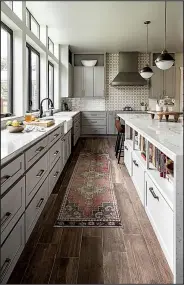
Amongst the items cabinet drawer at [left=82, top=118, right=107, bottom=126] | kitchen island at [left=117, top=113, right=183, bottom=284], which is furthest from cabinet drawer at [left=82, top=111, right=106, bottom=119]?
kitchen island at [left=117, top=113, right=183, bottom=284]

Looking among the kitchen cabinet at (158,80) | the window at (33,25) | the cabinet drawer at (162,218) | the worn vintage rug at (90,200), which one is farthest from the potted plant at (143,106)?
the cabinet drawer at (162,218)

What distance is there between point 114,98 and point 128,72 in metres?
0.85

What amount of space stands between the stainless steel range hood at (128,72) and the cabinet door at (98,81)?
33cm

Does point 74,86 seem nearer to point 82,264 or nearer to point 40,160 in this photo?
point 40,160

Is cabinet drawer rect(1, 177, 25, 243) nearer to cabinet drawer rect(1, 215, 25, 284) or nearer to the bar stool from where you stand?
cabinet drawer rect(1, 215, 25, 284)

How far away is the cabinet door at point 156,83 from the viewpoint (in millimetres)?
8320

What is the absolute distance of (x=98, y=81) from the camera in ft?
28.2

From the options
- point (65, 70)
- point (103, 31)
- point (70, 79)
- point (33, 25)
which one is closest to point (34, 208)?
point (33, 25)

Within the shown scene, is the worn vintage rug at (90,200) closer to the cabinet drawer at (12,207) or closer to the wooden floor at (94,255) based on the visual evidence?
the wooden floor at (94,255)

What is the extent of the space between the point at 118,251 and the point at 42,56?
450 cm

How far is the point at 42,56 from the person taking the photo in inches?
224

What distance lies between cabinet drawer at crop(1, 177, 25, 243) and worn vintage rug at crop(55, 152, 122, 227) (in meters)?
0.75

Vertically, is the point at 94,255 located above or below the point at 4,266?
below

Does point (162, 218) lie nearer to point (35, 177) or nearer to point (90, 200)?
point (35, 177)
